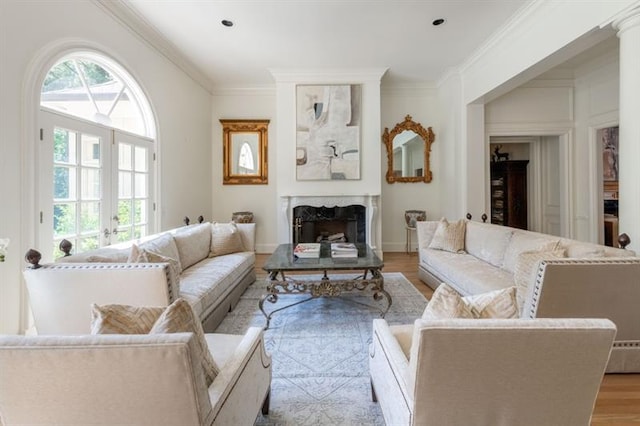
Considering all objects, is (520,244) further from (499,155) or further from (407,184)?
(499,155)

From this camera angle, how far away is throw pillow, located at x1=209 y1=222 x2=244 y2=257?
3.69 meters

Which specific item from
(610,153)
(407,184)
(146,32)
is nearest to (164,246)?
(146,32)

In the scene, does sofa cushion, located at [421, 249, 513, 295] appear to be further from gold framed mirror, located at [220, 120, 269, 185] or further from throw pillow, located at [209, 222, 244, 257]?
gold framed mirror, located at [220, 120, 269, 185]

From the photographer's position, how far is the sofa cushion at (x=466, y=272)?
2.59m

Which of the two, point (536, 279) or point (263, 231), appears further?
point (263, 231)

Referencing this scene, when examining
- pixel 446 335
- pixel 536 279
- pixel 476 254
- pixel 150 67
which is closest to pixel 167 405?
pixel 446 335

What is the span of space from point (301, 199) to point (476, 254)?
2917 millimetres

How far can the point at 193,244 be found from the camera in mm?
3318

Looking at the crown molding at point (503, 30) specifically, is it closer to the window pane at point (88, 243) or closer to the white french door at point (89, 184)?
the white french door at point (89, 184)

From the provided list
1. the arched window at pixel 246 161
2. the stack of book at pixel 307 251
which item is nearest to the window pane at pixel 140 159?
the arched window at pixel 246 161

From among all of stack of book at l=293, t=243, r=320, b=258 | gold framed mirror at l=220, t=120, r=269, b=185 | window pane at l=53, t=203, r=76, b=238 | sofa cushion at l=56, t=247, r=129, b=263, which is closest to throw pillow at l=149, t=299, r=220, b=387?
sofa cushion at l=56, t=247, r=129, b=263

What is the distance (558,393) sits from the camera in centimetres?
93

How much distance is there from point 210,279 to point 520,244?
2.88 meters

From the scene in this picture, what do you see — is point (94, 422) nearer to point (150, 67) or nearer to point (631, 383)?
point (631, 383)
